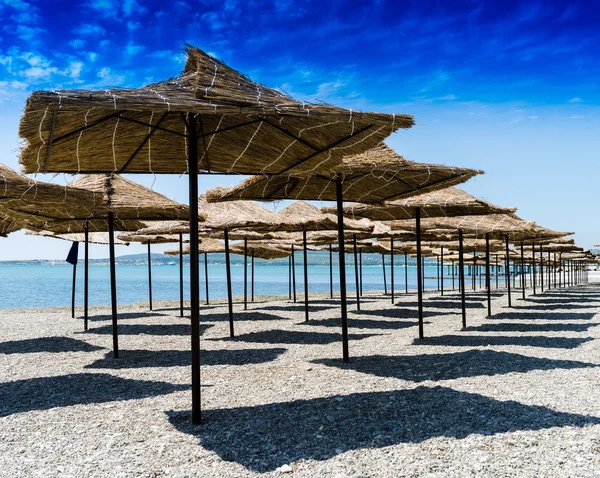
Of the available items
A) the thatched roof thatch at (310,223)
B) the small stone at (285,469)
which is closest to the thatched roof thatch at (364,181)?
the thatched roof thatch at (310,223)

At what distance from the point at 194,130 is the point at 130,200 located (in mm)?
3764

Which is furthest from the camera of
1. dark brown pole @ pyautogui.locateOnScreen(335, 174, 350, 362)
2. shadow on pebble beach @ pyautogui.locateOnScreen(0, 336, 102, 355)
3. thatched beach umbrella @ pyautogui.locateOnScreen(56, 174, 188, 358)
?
shadow on pebble beach @ pyautogui.locateOnScreen(0, 336, 102, 355)

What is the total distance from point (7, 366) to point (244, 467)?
5463mm

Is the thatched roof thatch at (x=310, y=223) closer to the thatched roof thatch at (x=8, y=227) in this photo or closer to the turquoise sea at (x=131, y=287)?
the thatched roof thatch at (x=8, y=227)

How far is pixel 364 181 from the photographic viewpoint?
7473 millimetres

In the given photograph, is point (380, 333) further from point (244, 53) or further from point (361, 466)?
point (361, 466)

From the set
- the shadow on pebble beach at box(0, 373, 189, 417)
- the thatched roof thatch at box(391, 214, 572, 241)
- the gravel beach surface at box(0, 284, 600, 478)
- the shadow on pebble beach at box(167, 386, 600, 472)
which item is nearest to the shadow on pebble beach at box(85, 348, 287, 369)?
the gravel beach surface at box(0, 284, 600, 478)

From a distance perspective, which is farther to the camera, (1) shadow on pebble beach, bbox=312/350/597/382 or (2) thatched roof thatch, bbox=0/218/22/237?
(2) thatched roof thatch, bbox=0/218/22/237

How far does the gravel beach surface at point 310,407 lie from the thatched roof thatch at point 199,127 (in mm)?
2497

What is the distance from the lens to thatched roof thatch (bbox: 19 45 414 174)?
3.97 meters

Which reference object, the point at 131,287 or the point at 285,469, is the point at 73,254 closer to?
the point at 285,469

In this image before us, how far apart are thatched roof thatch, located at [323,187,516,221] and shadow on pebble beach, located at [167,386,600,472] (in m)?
3.98

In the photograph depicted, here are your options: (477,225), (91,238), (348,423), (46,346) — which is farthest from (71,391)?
(91,238)

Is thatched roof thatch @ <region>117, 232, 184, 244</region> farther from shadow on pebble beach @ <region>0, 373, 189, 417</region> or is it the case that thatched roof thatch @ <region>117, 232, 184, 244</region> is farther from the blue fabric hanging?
shadow on pebble beach @ <region>0, 373, 189, 417</region>
